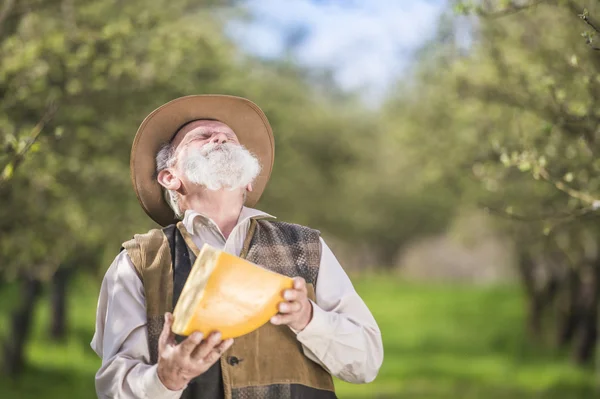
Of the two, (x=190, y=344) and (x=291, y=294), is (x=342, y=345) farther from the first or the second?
(x=190, y=344)

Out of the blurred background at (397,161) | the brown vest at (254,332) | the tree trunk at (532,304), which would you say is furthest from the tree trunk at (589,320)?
the brown vest at (254,332)

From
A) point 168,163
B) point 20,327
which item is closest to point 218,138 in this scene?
point 168,163

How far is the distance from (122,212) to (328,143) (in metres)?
15.1

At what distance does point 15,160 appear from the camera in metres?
5.65

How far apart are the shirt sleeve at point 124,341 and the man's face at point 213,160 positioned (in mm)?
413

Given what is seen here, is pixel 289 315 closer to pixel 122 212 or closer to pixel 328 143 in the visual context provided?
pixel 122 212

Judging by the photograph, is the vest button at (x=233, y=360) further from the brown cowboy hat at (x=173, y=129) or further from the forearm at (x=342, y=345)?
the brown cowboy hat at (x=173, y=129)

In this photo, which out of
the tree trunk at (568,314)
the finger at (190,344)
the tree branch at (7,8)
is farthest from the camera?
the tree trunk at (568,314)

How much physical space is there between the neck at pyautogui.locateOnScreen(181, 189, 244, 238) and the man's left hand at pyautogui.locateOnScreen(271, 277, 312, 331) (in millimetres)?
573

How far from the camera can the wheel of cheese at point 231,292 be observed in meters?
3.20

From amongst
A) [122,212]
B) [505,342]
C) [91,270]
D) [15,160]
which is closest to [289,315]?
[15,160]

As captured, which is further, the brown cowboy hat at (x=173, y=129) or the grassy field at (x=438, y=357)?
the grassy field at (x=438, y=357)

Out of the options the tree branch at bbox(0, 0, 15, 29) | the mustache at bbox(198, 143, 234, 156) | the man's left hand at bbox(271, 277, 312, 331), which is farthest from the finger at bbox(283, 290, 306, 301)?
the tree branch at bbox(0, 0, 15, 29)

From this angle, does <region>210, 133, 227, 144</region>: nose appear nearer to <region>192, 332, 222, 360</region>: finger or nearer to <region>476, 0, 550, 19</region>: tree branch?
<region>192, 332, 222, 360</region>: finger
